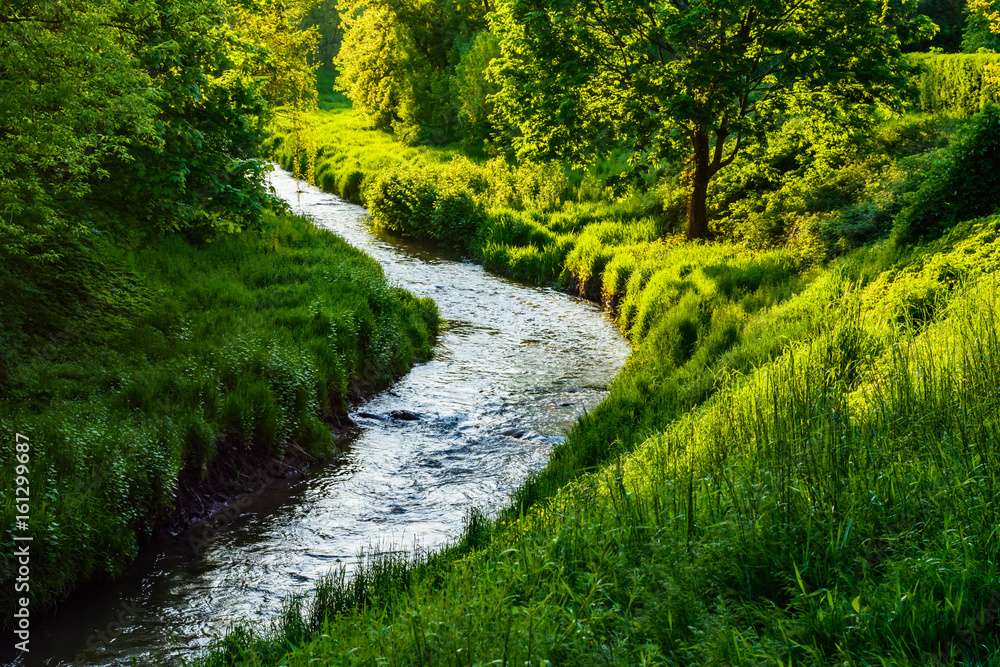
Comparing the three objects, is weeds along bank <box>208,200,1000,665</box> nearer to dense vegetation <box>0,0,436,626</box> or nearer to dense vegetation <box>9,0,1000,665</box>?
dense vegetation <box>9,0,1000,665</box>

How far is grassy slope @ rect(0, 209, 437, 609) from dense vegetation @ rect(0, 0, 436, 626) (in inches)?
1.1

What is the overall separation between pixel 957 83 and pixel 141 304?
817 inches

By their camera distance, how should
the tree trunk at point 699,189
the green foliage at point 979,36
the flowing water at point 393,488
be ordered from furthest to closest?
the green foliage at point 979,36 < the tree trunk at point 699,189 < the flowing water at point 393,488

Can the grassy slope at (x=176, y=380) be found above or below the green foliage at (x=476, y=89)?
below

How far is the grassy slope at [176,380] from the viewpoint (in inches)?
328

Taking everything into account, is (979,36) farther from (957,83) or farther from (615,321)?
(615,321)

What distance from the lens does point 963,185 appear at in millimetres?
12859

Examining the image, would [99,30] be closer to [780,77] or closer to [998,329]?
[998,329]

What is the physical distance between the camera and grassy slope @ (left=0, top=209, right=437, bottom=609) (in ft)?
27.3

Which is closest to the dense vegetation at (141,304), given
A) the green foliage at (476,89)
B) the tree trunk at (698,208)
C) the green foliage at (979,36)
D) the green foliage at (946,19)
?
the tree trunk at (698,208)

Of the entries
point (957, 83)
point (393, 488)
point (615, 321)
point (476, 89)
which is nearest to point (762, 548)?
point (393, 488)

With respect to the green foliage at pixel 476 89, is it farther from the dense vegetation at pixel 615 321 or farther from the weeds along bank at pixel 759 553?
the weeds along bank at pixel 759 553

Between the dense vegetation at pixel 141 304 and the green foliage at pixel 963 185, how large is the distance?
30.0ft

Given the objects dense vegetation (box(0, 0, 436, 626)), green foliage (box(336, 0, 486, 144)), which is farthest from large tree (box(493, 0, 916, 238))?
green foliage (box(336, 0, 486, 144))
